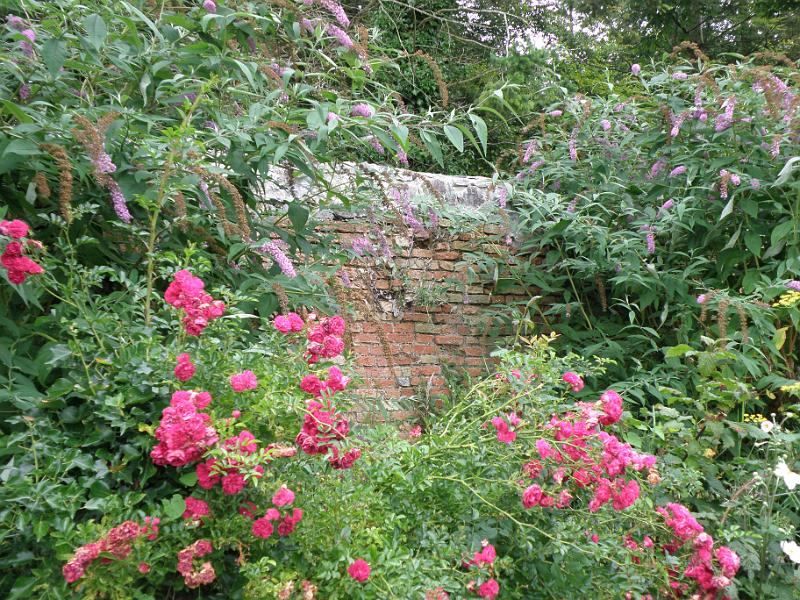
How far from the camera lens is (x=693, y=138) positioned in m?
4.39

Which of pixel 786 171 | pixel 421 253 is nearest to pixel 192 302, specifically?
pixel 786 171

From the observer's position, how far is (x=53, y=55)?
1951 mm

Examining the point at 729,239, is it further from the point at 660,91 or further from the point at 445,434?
the point at 445,434

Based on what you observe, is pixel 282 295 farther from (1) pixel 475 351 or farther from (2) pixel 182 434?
(1) pixel 475 351

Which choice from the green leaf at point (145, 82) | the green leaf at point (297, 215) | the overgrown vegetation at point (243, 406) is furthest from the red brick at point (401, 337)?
the green leaf at point (145, 82)

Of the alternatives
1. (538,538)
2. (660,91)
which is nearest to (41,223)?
(538,538)

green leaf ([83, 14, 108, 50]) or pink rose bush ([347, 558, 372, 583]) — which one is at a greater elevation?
green leaf ([83, 14, 108, 50])

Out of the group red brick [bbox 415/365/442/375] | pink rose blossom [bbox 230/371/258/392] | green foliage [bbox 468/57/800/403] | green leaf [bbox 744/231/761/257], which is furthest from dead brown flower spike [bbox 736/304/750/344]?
pink rose blossom [bbox 230/371/258/392]

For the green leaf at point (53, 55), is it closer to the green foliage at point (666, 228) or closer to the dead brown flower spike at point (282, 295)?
the dead brown flower spike at point (282, 295)

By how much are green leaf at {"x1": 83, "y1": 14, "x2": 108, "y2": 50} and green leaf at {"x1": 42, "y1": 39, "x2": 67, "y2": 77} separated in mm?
102

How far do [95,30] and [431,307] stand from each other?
337 cm

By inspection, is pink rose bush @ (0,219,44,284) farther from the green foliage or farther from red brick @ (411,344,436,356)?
red brick @ (411,344,436,356)

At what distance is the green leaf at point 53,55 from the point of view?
1944 mm

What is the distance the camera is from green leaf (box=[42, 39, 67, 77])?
194 centimetres
